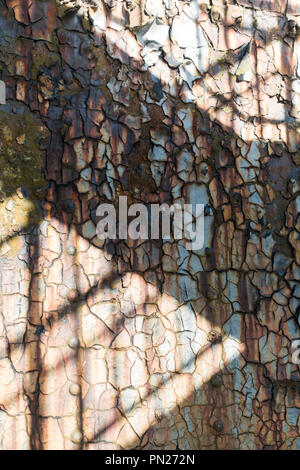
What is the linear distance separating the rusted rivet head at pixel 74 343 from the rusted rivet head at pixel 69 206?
0.41 m

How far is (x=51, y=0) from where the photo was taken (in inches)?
66.3

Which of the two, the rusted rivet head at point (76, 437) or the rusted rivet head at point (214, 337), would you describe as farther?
the rusted rivet head at point (214, 337)

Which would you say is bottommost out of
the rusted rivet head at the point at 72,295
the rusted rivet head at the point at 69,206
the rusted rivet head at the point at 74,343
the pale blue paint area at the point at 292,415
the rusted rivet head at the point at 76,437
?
the rusted rivet head at the point at 76,437

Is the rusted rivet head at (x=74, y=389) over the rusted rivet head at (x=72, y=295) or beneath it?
beneath

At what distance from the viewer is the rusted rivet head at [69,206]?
1.62 metres

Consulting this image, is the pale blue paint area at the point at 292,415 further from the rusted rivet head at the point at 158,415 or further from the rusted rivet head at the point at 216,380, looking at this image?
the rusted rivet head at the point at 158,415

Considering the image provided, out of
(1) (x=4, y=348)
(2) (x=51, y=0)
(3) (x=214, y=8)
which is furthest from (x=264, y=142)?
(1) (x=4, y=348)

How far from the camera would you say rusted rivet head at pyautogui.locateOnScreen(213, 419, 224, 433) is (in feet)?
5.44

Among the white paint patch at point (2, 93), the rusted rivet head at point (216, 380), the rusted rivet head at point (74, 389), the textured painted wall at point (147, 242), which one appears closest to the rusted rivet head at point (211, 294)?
the textured painted wall at point (147, 242)

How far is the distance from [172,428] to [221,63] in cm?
131

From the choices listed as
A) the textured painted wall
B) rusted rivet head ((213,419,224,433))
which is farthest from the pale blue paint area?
rusted rivet head ((213,419,224,433))

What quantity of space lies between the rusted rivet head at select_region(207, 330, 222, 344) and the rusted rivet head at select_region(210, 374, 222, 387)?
0.38 ft

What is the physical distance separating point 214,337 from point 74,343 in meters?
0.48

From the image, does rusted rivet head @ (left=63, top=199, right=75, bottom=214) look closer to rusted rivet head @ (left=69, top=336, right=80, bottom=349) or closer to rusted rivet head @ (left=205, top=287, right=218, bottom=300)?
rusted rivet head @ (left=69, top=336, right=80, bottom=349)
